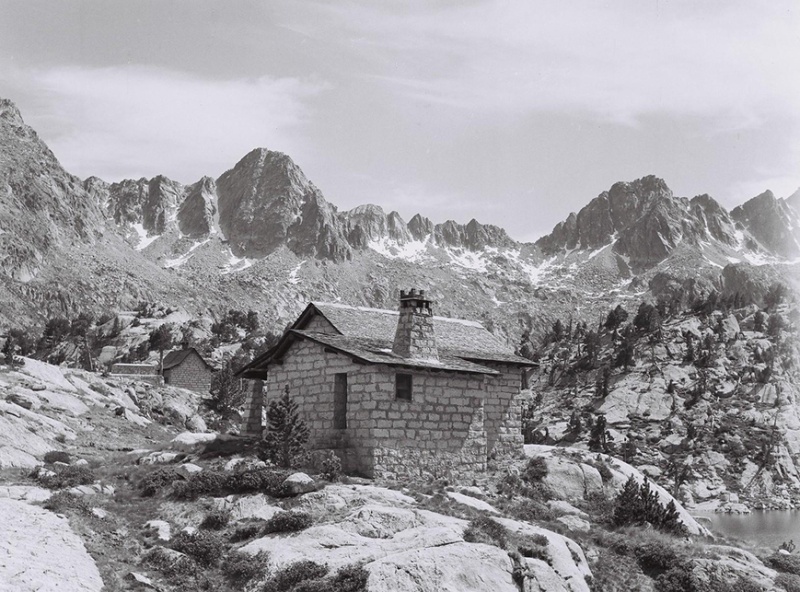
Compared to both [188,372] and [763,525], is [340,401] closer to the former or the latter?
[763,525]

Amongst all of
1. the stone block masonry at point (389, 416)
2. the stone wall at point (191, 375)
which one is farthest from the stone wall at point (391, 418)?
the stone wall at point (191, 375)

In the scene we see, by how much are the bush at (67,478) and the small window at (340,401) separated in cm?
848

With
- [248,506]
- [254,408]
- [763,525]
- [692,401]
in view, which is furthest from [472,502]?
[692,401]

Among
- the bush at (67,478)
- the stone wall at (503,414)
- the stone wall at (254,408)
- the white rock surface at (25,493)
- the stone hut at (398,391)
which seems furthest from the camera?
the stone wall at (254,408)

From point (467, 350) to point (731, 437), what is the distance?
69894 millimetres

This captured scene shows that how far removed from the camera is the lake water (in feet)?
182

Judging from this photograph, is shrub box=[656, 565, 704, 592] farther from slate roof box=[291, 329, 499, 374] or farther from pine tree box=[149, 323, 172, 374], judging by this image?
pine tree box=[149, 323, 172, 374]

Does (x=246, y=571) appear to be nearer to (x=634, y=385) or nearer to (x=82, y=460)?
(x=82, y=460)

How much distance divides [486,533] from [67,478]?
13506 mm

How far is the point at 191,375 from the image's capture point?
84125mm

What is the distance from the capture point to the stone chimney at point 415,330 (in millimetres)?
30562

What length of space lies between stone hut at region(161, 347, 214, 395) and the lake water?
4883 cm

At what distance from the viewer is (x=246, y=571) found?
20.5m

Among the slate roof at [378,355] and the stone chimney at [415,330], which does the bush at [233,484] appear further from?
the stone chimney at [415,330]
